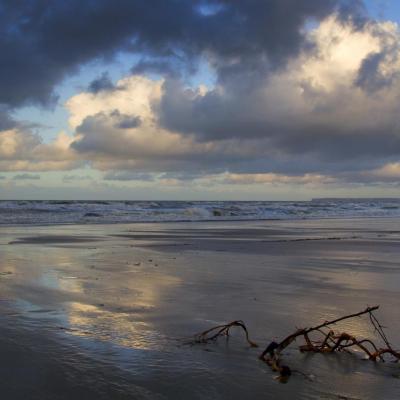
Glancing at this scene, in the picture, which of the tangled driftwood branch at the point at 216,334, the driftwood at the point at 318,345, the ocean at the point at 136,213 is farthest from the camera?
the ocean at the point at 136,213

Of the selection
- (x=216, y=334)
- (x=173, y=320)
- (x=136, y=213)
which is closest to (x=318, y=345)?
(x=216, y=334)

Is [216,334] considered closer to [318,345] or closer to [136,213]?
[318,345]

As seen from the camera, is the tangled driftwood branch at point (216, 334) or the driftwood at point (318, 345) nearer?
the driftwood at point (318, 345)

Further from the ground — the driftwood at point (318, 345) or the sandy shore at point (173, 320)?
the driftwood at point (318, 345)

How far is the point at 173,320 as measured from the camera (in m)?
4.80

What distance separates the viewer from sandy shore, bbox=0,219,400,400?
10.2ft

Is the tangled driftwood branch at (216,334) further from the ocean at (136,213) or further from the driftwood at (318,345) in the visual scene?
the ocean at (136,213)

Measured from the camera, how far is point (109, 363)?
345cm

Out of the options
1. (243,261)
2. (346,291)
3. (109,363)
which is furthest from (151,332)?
(243,261)

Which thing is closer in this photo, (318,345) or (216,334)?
(318,345)

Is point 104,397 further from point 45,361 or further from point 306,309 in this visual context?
point 306,309

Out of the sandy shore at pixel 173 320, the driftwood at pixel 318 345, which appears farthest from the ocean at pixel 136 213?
the driftwood at pixel 318 345

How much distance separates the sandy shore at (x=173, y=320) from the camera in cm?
311

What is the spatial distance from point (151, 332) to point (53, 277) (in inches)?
137
